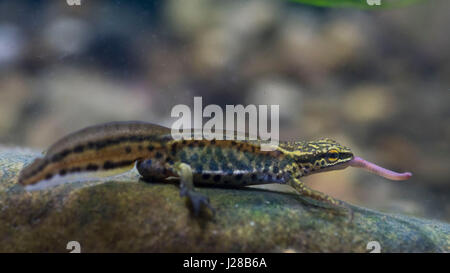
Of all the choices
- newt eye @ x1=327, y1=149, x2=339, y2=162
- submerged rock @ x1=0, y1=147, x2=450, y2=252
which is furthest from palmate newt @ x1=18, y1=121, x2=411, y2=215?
submerged rock @ x1=0, y1=147, x2=450, y2=252

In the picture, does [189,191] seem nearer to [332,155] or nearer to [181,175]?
[181,175]

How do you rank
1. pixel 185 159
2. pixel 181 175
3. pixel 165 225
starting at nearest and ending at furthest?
pixel 165 225, pixel 181 175, pixel 185 159

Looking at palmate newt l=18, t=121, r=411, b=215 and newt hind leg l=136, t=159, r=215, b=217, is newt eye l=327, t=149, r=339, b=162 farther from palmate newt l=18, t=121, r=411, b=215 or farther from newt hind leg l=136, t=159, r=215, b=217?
newt hind leg l=136, t=159, r=215, b=217

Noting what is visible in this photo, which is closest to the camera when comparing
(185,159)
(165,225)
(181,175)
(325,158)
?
(165,225)

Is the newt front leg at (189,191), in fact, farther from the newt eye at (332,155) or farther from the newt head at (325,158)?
the newt eye at (332,155)

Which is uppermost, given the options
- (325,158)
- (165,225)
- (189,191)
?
(325,158)

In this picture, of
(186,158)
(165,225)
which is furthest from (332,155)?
(165,225)

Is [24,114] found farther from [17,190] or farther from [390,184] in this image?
[390,184]

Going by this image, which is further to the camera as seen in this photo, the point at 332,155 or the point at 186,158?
the point at 332,155
